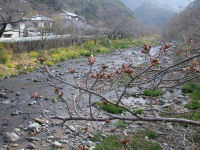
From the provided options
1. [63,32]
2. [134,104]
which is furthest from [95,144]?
[63,32]

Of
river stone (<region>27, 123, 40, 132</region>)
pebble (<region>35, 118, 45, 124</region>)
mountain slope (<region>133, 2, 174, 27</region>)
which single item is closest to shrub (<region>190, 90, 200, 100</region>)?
pebble (<region>35, 118, 45, 124</region>)

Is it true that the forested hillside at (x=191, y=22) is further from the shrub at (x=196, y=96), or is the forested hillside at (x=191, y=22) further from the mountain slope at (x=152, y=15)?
the mountain slope at (x=152, y=15)

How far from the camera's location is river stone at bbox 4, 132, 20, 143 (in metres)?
4.80

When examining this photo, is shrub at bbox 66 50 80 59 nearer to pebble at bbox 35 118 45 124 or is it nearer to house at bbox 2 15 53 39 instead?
house at bbox 2 15 53 39

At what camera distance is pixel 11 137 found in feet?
15.9

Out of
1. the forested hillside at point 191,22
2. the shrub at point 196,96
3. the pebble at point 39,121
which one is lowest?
the pebble at point 39,121

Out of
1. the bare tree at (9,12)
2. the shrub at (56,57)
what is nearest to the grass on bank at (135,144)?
the bare tree at (9,12)

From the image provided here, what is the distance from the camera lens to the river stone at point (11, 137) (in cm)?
480

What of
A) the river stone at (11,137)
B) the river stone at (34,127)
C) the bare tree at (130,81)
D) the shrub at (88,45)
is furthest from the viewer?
the shrub at (88,45)

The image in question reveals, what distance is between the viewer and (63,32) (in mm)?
21219

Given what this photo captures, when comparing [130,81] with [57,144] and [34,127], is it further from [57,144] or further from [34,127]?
[34,127]

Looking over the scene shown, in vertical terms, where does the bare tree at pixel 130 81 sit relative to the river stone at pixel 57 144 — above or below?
above

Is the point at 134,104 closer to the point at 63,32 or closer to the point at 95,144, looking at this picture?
the point at 95,144

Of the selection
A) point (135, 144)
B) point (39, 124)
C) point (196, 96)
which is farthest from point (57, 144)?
point (196, 96)
